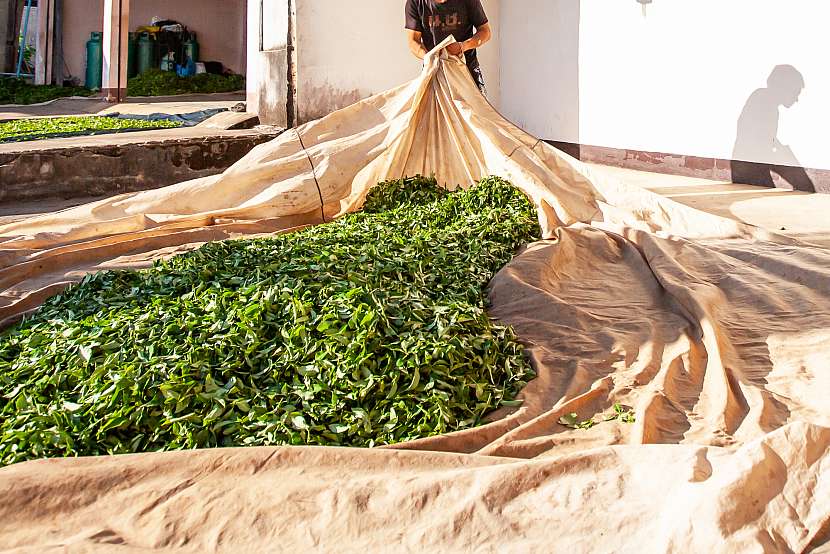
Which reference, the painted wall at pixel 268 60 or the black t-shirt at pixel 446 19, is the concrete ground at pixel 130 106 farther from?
the black t-shirt at pixel 446 19

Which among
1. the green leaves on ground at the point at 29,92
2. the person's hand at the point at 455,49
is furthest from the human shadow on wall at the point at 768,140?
the green leaves on ground at the point at 29,92

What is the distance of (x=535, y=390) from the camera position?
271 centimetres

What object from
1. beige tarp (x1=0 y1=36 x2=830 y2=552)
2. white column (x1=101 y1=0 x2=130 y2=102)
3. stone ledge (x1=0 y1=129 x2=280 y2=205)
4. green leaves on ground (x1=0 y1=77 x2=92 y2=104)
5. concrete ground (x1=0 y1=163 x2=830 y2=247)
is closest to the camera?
beige tarp (x1=0 y1=36 x2=830 y2=552)

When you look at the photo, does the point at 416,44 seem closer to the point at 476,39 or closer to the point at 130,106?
the point at 476,39

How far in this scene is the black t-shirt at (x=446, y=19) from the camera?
19.6 ft

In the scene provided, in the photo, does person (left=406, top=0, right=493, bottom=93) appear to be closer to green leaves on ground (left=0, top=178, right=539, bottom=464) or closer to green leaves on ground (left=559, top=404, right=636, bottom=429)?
green leaves on ground (left=0, top=178, right=539, bottom=464)

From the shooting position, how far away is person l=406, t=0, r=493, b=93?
5.95 meters

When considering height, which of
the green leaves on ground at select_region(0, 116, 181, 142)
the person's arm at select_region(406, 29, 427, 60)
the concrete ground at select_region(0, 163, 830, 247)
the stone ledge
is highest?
the person's arm at select_region(406, 29, 427, 60)

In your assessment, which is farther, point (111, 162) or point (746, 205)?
point (111, 162)

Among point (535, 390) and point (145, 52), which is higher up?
point (145, 52)

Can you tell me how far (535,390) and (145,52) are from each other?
13246 mm

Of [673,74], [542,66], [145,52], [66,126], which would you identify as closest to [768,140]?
[673,74]

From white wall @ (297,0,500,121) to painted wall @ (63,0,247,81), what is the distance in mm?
6595

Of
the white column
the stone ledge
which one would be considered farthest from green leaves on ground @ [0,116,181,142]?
the white column
